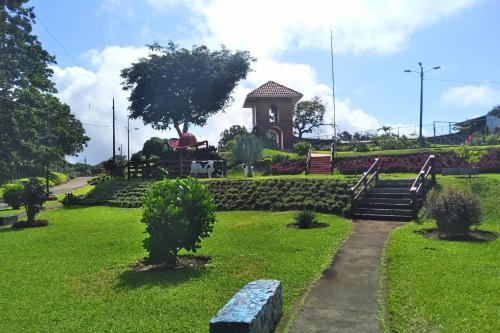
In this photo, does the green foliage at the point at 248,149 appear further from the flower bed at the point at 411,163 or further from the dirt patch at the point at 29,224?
the dirt patch at the point at 29,224

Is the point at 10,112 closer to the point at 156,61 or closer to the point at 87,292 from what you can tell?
the point at 156,61

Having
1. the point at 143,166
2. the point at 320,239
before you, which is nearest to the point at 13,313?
the point at 320,239

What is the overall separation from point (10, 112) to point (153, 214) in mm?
23546

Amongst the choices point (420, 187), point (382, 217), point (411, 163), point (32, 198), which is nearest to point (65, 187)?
point (32, 198)

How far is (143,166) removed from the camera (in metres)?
28.8

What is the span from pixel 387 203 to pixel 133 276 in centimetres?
982

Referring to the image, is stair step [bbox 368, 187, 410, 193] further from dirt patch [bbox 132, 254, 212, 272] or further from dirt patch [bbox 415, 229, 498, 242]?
dirt patch [bbox 132, 254, 212, 272]

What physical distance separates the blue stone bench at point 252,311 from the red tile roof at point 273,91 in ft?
127

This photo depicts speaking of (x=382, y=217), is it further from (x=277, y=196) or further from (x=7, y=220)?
(x=7, y=220)

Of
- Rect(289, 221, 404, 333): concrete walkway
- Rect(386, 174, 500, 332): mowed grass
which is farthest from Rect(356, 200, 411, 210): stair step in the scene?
Rect(289, 221, 404, 333): concrete walkway

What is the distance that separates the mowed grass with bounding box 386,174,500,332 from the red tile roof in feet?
110

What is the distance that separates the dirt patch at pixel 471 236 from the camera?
10.7m

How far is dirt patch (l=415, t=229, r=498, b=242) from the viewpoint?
10747 millimetres

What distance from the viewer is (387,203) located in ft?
50.9
